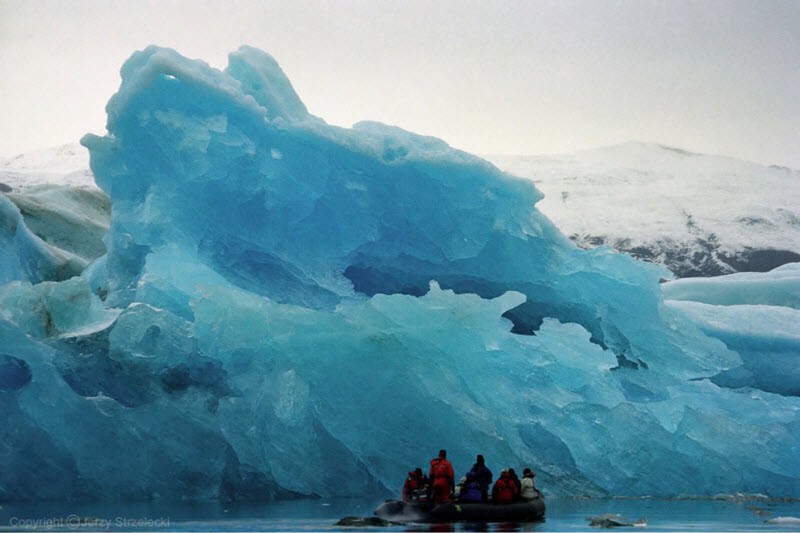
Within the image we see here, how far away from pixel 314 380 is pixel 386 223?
11.3 ft

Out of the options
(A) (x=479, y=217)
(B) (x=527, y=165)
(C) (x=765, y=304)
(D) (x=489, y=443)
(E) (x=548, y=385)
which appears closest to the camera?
(D) (x=489, y=443)

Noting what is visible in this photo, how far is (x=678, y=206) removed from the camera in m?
42.4

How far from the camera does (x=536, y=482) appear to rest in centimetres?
1535

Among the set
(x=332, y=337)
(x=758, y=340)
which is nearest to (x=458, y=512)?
(x=332, y=337)

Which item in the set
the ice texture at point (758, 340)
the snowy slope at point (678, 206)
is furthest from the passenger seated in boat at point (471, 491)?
the snowy slope at point (678, 206)

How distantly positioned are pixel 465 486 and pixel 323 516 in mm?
1551

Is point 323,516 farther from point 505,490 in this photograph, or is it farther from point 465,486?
point 505,490

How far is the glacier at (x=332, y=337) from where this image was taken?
1474 centimetres

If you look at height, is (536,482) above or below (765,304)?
below

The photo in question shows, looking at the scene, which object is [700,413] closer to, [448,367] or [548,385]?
[548,385]

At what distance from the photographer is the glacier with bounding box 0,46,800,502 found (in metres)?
14.7

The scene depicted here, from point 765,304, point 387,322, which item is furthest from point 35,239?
point 765,304

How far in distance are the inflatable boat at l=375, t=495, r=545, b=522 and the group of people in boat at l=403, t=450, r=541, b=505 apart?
14 cm

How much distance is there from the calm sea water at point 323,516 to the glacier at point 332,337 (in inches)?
43.5
